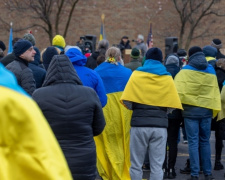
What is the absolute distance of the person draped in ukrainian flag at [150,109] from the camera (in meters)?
6.84

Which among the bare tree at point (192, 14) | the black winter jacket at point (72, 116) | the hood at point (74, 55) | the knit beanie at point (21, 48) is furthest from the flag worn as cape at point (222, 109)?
the bare tree at point (192, 14)

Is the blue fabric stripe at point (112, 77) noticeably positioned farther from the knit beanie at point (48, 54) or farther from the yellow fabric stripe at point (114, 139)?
the knit beanie at point (48, 54)

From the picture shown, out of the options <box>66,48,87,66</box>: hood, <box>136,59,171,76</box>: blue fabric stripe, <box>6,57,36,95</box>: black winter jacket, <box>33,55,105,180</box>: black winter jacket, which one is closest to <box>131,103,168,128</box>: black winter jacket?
<box>136,59,171,76</box>: blue fabric stripe

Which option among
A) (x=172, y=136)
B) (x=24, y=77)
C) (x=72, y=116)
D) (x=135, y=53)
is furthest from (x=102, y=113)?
(x=135, y=53)

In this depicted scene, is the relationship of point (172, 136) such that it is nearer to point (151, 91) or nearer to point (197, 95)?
point (197, 95)

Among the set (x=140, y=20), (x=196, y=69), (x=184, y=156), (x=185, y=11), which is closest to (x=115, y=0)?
(x=140, y=20)

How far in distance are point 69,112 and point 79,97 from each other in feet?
0.48

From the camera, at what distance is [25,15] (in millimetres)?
29516

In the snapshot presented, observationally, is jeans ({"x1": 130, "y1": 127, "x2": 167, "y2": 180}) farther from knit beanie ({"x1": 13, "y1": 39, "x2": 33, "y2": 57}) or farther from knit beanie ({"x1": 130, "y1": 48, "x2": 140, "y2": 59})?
knit beanie ({"x1": 130, "y1": 48, "x2": 140, "y2": 59})

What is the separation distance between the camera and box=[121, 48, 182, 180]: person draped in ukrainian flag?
22.4ft

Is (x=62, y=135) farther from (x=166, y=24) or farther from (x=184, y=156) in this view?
(x=166, y=24)

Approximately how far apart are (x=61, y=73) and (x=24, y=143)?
3.24m

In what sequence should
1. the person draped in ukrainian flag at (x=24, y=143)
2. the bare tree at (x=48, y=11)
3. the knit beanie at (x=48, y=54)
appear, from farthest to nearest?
the bare tree at (x=48, y=11) < the knit beanie at (x=48, y=54) < the person draped in ukrainian flag at (x=24, y=143)

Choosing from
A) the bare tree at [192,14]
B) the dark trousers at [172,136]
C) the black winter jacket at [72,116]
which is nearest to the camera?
the black winter jacket at [72,116]
